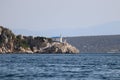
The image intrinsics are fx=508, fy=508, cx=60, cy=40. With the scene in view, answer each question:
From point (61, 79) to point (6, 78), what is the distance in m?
7.24

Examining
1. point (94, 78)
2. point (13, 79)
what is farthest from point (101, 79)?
point (13, 79)

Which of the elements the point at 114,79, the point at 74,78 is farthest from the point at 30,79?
the point at 114,79

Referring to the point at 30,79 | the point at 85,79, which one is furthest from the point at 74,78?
the point at 30,79

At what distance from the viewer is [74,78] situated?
6725 cm

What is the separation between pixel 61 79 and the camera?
216ft

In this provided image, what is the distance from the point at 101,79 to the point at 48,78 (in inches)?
285

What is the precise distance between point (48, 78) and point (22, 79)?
410 centimetres

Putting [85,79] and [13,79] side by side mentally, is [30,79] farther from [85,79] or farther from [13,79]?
[85,79]

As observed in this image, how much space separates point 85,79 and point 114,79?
12.3 feet

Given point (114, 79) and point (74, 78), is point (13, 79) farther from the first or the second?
point (114, 79)

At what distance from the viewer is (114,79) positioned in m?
65.5

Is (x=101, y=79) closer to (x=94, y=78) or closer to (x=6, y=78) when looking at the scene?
(x=94, y=78)

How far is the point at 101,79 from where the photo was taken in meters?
65.6

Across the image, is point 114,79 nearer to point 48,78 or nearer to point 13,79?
point 48,78
